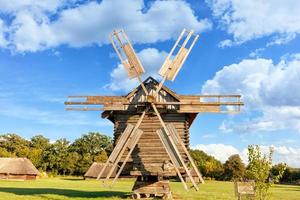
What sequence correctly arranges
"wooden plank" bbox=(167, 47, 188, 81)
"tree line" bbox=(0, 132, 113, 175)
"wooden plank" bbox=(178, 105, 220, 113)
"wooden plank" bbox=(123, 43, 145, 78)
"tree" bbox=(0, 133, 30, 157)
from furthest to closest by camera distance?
1. "tree" bbox=(0, 133, 30, 157)
2. "tree line" bbox=(0, 132, 113, 175)
3. "wooden plank" bbox=(123, 43, 145, 78)
4. "wooden plank" bbox=(167, 47, 188, 81)
5. "wooden plank" bbox=(178, 105, 220, 113)

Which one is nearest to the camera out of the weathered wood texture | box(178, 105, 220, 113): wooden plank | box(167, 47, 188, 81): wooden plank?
the weathered wood texture

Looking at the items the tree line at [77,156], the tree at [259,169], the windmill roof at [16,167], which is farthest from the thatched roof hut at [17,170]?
the tree at [259,169]

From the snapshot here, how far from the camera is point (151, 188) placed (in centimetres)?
2059

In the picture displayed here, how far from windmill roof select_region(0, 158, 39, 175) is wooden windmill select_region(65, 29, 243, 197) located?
148ft

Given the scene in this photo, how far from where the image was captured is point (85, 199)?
811 inches

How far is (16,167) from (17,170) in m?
0.70

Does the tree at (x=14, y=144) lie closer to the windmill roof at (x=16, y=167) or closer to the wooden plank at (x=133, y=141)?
the windmill roof at (x=16, y=167)

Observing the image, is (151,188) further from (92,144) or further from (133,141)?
(92,144)

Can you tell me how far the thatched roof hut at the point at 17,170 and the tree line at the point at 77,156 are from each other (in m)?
21.8

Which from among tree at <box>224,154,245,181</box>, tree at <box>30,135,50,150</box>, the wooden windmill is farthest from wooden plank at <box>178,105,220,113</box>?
tree at <box>30,135,50,150</box>

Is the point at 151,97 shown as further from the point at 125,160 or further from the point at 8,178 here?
the point at 8,178

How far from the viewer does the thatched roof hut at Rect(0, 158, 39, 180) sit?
6262cm

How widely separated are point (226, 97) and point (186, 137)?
3100mm

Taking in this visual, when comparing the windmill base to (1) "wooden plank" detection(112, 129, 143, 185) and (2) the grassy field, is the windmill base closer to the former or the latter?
(2) the grassy field
